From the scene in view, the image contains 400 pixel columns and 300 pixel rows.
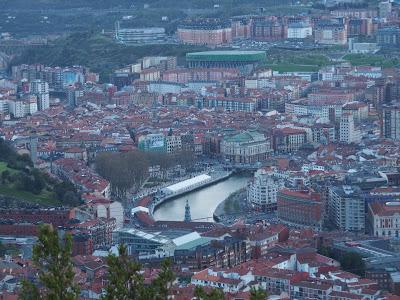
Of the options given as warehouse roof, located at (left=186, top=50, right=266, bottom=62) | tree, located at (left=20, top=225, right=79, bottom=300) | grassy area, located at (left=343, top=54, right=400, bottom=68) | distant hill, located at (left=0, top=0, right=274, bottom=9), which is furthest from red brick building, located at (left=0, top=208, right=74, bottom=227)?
distant hill, located at (left=0, top=0, right=274, bottom=9)

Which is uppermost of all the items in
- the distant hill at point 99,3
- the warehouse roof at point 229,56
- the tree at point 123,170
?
the distant hill at point 99,3

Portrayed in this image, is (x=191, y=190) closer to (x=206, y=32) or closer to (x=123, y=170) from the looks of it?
(x=123, y=170)

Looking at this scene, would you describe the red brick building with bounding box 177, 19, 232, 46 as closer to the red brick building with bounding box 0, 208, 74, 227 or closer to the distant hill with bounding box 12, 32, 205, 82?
the distant hill with bounding box 12, 32, 205, 82

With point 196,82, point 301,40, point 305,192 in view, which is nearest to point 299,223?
point 305,192

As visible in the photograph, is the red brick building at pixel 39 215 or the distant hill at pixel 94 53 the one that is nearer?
the red brick building at pixel 39 215

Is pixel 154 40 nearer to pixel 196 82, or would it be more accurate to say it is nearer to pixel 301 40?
pixel 301 40

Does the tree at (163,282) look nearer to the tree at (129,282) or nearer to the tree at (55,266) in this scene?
the tree at (129,282)

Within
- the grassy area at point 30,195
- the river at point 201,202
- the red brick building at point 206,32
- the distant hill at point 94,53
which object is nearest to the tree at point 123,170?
the river at point 201,202
